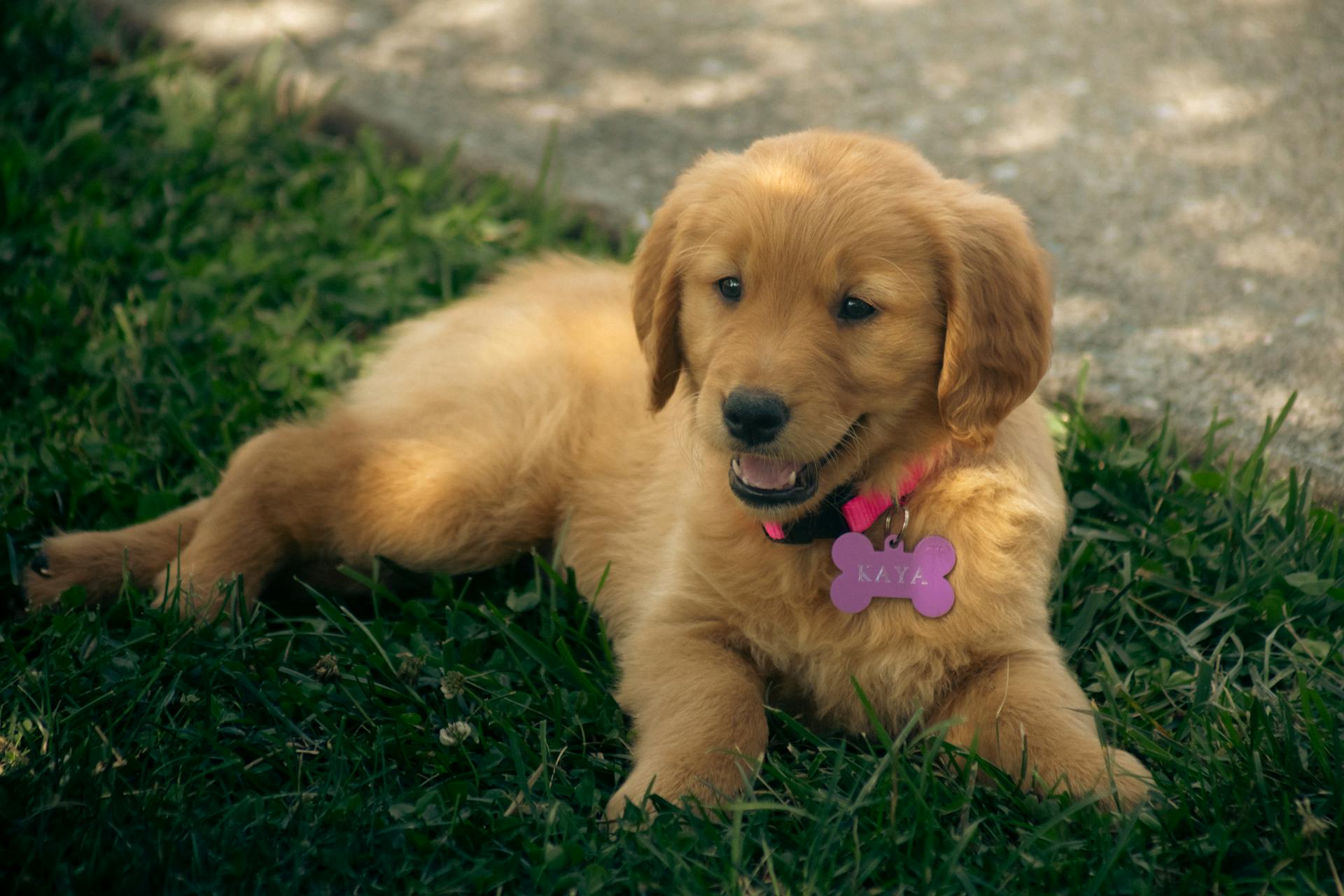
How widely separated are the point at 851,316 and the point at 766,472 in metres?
0.37

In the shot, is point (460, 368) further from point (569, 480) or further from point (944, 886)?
point (944, 886)

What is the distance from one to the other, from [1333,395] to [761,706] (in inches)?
83.2

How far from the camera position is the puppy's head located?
238 cm

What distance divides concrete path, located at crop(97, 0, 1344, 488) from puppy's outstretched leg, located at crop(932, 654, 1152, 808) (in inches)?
51.1

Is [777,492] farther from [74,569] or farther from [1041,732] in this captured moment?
[74,569]

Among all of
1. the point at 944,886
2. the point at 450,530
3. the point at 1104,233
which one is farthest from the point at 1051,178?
the point at 944,886

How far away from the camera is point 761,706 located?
8.52ft

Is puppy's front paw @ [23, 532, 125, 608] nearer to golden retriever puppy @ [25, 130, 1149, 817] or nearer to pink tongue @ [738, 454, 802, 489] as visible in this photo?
golden retriever puppy @ [25, 130, 1149, 817]

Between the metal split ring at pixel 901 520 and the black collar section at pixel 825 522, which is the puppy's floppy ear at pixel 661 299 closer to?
the black collar section at pixel 825 522

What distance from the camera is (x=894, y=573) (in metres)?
2.58

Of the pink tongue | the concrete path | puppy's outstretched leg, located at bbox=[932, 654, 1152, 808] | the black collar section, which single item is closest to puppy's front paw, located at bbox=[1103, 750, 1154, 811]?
puppy's outstretched leg, located at bbox=[932, 654, 1152, 808]

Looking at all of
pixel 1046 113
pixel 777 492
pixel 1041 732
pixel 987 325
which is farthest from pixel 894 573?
pixel 1046 113

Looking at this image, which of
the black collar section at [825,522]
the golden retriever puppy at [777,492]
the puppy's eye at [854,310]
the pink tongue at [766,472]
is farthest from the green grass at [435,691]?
the puppy's eye at [854,310]

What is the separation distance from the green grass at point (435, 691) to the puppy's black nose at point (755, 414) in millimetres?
654
